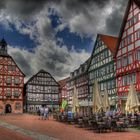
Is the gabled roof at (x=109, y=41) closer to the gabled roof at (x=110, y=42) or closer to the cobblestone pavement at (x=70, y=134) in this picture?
the gabled roof at (x=110, y=42)

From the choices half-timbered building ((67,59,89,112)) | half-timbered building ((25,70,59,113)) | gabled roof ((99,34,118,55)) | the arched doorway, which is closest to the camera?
gabled roof ((99,34,118,55))

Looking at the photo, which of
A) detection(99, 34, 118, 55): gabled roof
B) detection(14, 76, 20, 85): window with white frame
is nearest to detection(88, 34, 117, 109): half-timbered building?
detection(99, 34, 118, 55): gabled roof

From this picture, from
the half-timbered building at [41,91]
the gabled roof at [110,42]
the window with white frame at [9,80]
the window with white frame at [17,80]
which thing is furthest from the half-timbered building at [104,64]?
the half-timbered building at [41,91]

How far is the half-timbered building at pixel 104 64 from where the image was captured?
47.0m

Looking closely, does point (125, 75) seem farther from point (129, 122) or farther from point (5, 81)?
point (5, 81)

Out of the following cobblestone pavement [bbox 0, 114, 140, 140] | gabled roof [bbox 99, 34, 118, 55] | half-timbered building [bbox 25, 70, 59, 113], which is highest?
gabled roof [bbox 99, 34, 118, 55]

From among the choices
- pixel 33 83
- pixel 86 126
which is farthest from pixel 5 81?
pixel 86 126

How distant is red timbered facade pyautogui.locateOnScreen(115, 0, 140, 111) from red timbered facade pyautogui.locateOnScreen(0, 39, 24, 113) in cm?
3431

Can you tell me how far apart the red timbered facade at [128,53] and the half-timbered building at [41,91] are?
44216 mm

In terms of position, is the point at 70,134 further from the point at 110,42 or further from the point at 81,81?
the point at 81,81

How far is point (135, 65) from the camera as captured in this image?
39219mm

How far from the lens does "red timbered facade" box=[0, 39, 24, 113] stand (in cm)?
7150

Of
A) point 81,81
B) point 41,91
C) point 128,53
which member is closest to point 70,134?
point 128,53

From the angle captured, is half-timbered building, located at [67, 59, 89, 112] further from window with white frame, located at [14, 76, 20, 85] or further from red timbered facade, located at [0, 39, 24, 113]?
red timbered facade, located at [0, 39, 24, 113]
